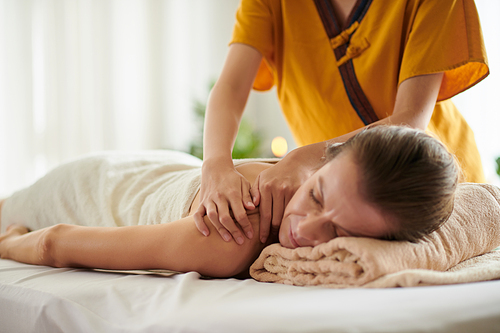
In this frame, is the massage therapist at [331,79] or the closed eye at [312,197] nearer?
the closed eye at [312,197]

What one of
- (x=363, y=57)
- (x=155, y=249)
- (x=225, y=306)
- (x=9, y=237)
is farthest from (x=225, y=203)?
(x=9, y=237)

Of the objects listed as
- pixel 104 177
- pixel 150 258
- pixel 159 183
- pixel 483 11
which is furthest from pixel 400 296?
pixel 483 11

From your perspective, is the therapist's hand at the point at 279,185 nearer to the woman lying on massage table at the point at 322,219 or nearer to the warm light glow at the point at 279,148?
the woman lying on massage table at the point at 322,219

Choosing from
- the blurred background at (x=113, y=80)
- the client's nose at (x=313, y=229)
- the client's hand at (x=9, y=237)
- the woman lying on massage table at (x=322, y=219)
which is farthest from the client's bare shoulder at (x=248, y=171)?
the blurred background at (x=113, y=80)

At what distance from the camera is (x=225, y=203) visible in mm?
955

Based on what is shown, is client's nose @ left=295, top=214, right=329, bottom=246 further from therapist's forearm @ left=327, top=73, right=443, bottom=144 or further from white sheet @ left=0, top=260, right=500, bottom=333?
therapist's forearm @ left=327, top=73, right=443, bottom=144

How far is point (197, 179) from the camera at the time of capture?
1.26 meters

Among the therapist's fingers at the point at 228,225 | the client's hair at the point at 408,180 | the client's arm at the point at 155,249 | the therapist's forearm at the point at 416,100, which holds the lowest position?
the client's arm at the point at 155,249

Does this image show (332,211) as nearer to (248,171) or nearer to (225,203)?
(225,203)

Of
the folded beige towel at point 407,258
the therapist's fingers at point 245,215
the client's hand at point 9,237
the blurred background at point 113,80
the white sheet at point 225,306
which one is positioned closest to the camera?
the white sheet at point 225,306

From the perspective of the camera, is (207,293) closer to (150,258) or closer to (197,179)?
(150,258)

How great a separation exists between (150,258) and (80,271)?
9.1 inches

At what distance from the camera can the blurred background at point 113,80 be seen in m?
3.13

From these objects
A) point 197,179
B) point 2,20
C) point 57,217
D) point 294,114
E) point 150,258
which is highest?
point 2,20
